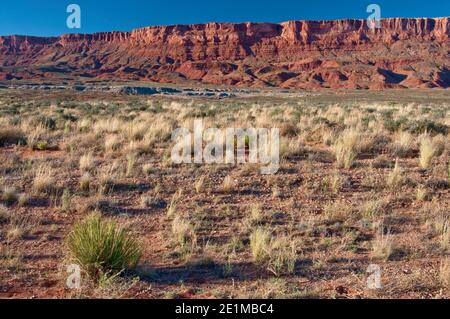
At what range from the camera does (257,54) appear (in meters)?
150

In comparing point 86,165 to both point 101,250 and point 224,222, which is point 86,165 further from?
point 101,250

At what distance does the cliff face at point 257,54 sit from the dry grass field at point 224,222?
105 metres

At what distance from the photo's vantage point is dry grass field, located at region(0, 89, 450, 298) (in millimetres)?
4496

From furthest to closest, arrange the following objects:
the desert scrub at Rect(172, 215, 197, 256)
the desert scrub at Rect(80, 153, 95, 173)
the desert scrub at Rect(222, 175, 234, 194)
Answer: the desert scrub at Rect(80, 153, 95, 173)
the desert scrub at Rect(222, 175, 234, 194)
the desert scrub at Rect(172, 215, 197, 256)

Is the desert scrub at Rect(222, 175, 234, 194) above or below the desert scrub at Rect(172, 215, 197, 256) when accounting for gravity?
above

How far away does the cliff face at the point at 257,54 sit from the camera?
4744 inches

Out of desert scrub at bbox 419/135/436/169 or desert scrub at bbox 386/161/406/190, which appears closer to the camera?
desert scrub at bbox 386/161/406/190

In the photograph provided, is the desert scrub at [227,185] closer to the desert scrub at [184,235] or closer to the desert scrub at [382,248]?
the desert scrub at [184,235]

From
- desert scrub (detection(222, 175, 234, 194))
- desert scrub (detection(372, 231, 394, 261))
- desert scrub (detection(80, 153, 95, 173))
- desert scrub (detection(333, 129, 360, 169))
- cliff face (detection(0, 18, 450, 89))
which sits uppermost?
cliff face (detection(0, 18, 450, 89))

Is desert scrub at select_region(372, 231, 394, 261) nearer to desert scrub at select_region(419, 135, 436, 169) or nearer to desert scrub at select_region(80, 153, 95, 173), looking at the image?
desert scrub at select_region(419, 135, 436, 169)

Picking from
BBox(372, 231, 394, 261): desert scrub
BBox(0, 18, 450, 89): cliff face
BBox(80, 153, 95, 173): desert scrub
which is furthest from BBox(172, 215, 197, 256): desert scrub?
BBox(0, 18, 450, 89): cliff face

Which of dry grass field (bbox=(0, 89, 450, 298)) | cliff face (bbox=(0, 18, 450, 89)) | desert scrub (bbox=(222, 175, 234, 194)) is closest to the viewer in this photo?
dry grass field (bbox=(0, 89, 450, 298))

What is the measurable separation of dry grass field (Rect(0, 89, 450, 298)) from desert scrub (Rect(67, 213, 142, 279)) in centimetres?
1

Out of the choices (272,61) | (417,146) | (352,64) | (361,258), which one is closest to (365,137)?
(417,146)
